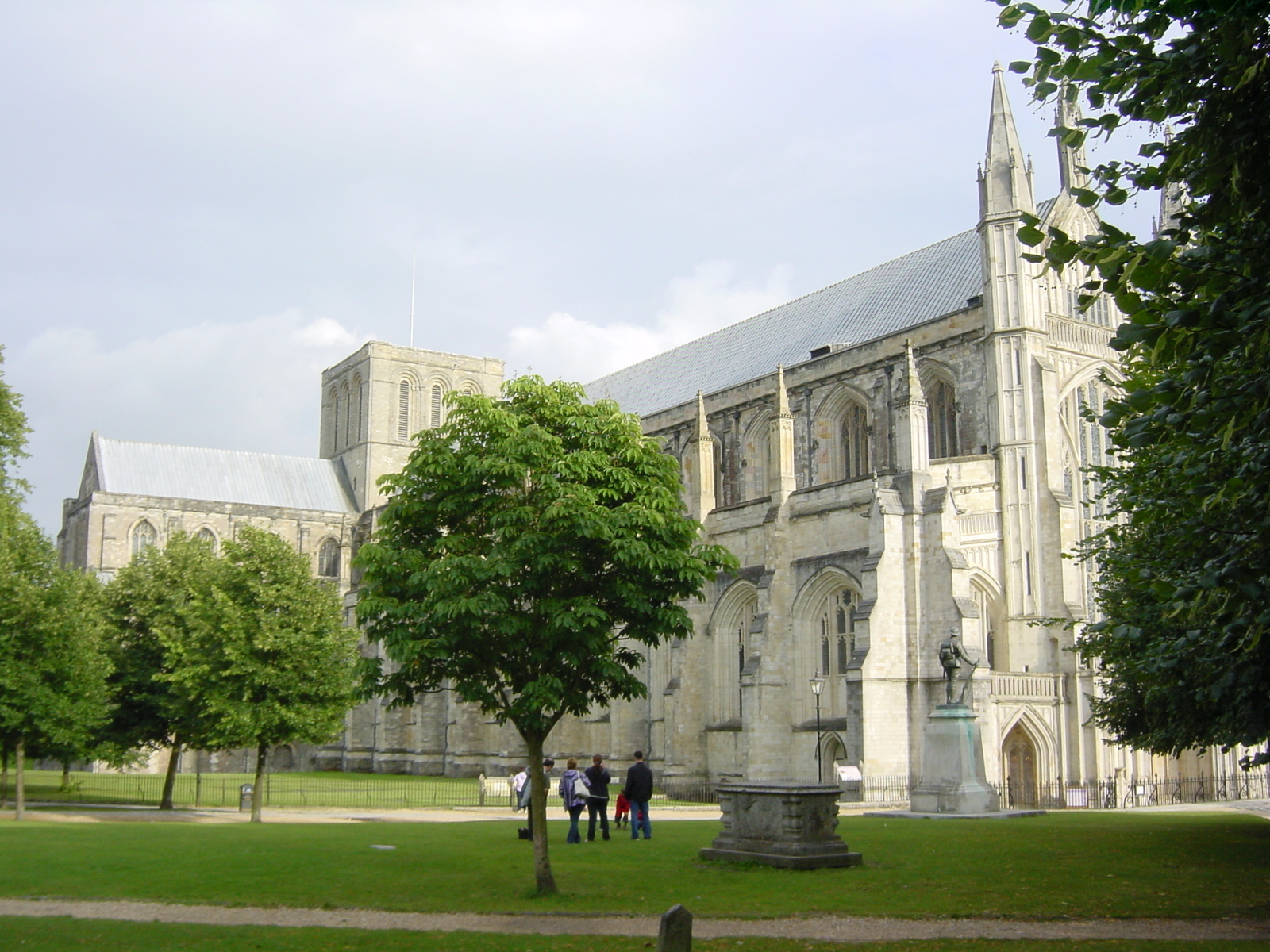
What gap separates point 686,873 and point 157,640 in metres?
24.8

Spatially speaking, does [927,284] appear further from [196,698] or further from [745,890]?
[745,890]

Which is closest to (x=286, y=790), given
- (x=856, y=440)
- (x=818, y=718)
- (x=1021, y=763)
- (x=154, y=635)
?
(x=154, y=635)

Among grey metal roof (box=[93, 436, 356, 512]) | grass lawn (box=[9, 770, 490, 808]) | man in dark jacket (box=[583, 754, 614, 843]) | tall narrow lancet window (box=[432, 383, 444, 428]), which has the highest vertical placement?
tall narrow lancet window (box=[432, 383, 444, 428])

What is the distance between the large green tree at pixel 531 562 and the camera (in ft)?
52.5

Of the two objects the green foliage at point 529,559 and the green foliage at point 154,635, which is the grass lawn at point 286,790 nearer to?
the green foliage at point 154,635

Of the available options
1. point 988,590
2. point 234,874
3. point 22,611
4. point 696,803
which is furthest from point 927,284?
point 234,874

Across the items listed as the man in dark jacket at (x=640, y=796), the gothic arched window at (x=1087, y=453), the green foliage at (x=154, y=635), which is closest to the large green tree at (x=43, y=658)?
the green foliage at (x=154, y=635)

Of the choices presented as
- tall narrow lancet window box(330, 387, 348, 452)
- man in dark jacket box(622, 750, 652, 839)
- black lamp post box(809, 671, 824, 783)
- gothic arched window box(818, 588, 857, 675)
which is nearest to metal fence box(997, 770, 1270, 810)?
black lamp post box(809, 671, 824, 783)

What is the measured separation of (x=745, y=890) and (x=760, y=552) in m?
25.3

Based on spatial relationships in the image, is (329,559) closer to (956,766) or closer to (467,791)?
(467,791)

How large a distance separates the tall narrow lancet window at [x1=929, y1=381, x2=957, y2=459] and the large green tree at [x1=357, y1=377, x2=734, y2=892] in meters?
24.9

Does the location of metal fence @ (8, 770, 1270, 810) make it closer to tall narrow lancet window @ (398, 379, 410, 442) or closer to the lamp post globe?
the lamp post globe

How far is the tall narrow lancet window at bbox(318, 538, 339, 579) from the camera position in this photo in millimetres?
76500

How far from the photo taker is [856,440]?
45156mm
